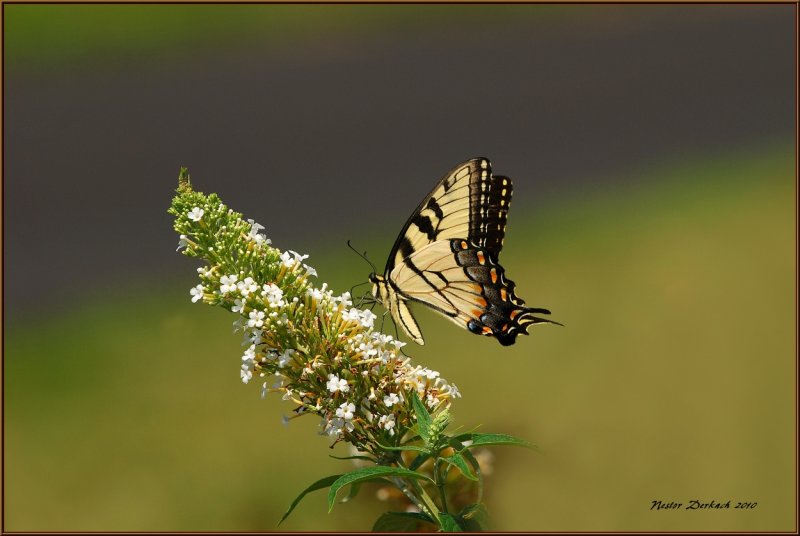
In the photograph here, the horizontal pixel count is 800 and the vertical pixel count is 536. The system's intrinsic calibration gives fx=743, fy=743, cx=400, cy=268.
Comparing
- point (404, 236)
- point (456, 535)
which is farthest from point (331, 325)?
point (404, 236)

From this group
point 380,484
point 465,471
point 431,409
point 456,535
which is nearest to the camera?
point 456,535

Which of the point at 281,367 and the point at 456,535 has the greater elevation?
the point at 281,367

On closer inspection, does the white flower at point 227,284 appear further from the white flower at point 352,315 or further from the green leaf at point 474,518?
the green leaf at point 474,518

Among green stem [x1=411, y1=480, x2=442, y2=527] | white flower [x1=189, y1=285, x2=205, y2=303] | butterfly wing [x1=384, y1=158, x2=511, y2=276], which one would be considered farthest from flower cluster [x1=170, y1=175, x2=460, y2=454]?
butterfly wing [x1=384, y1=158, x2=511, y2=276]

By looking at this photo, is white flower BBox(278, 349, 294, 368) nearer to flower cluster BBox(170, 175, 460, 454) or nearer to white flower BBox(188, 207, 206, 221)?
flower cluster BBox(170, 175, 460, 454)

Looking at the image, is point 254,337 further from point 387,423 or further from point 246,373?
point 387,423

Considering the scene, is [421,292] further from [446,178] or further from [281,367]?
[281,367]

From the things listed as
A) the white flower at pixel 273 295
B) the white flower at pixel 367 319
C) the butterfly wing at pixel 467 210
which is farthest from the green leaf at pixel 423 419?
the butterfly wing at pixel 467 210
